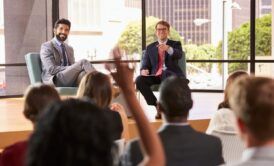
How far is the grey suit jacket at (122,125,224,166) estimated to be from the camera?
2.11 m

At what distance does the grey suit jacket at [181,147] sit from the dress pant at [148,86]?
375 cm

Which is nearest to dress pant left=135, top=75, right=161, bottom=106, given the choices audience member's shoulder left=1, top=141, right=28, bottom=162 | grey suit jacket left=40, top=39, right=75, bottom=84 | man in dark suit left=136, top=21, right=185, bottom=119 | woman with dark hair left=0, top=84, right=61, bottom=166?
man in dark suit left=136, top=21, right=185, bottom=119

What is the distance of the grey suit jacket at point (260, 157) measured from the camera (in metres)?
1.33

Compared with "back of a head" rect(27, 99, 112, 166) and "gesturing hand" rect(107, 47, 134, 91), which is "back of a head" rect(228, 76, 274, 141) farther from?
"back of a head" rect(27, 99, 112, 166)

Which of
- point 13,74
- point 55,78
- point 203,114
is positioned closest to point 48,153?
point 55,78

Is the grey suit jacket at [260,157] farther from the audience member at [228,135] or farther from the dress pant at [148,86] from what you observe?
the dress pant at [148,86]

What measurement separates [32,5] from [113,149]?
7588 mm

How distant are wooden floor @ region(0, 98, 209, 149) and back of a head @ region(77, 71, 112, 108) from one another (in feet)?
6.61

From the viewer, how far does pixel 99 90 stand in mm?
2775

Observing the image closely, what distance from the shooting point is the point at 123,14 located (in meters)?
9.07

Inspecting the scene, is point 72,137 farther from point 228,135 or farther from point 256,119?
point 228,135

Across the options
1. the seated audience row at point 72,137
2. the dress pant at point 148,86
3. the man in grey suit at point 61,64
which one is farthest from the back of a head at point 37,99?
the dress pant at point 148,86

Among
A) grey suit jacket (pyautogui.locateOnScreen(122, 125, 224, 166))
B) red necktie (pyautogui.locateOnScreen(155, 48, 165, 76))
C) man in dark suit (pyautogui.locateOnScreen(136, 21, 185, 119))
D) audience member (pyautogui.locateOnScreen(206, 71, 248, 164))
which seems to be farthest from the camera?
red necktie (pyautogui.locateOnScreen(155, 48, 165, 76))

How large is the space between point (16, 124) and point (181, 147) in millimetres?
3268
